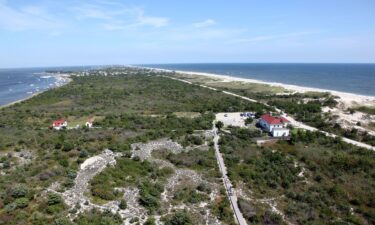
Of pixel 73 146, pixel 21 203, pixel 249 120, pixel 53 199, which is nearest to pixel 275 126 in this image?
pixel 249 120

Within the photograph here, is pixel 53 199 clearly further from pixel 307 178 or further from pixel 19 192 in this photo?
pixel 307 178

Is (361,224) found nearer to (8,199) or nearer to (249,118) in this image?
(8,199)

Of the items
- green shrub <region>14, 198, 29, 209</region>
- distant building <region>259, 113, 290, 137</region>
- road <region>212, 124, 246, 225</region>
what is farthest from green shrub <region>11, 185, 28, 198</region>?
distant building <region>259, 113, 290, 137</region>

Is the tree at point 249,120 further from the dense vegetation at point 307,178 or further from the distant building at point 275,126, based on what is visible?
the dense vegetation at point 307,178

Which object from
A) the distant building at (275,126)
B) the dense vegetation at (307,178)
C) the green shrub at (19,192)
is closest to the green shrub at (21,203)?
the green shrub at (19,192)

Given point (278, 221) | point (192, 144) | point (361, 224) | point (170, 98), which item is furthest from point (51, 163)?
point (170, 98)
